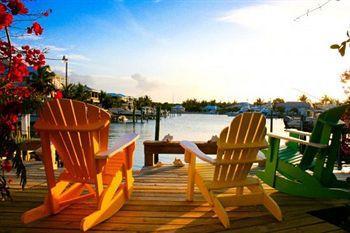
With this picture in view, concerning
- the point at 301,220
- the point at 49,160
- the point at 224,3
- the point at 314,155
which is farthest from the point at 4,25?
the point at 224,3

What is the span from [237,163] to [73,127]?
1.39 m

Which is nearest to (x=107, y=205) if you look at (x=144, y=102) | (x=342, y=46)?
(x=342, y=46)

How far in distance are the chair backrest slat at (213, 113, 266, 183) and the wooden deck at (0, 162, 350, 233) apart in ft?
1.19

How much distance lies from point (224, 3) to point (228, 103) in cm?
7329

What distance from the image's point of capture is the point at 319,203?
3221 mm

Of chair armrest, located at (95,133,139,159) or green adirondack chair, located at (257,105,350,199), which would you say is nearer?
chair armrest, located at (95,133,139,159)

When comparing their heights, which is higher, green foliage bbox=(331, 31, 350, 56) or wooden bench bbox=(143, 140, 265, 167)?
green foliage bbox=(331, 31, 350, 56)

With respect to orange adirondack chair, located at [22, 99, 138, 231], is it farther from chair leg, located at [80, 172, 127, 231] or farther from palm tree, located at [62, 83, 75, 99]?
palm tree, located at [62, 83, 75, 99]

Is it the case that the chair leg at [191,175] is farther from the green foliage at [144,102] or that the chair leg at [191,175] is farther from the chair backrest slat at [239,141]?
the green foliage at [144,102]

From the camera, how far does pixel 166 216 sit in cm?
276

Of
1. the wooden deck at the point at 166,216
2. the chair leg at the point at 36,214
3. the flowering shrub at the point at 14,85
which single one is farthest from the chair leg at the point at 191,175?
the flowering shrub at the point at 14,85

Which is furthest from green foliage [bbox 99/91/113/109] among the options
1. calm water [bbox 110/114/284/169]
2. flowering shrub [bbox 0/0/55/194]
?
flowering shrub [bbox 0/0/55/194]

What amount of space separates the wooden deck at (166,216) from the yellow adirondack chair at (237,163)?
0.46ft

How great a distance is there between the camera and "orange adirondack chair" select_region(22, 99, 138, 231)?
2.51 meters
